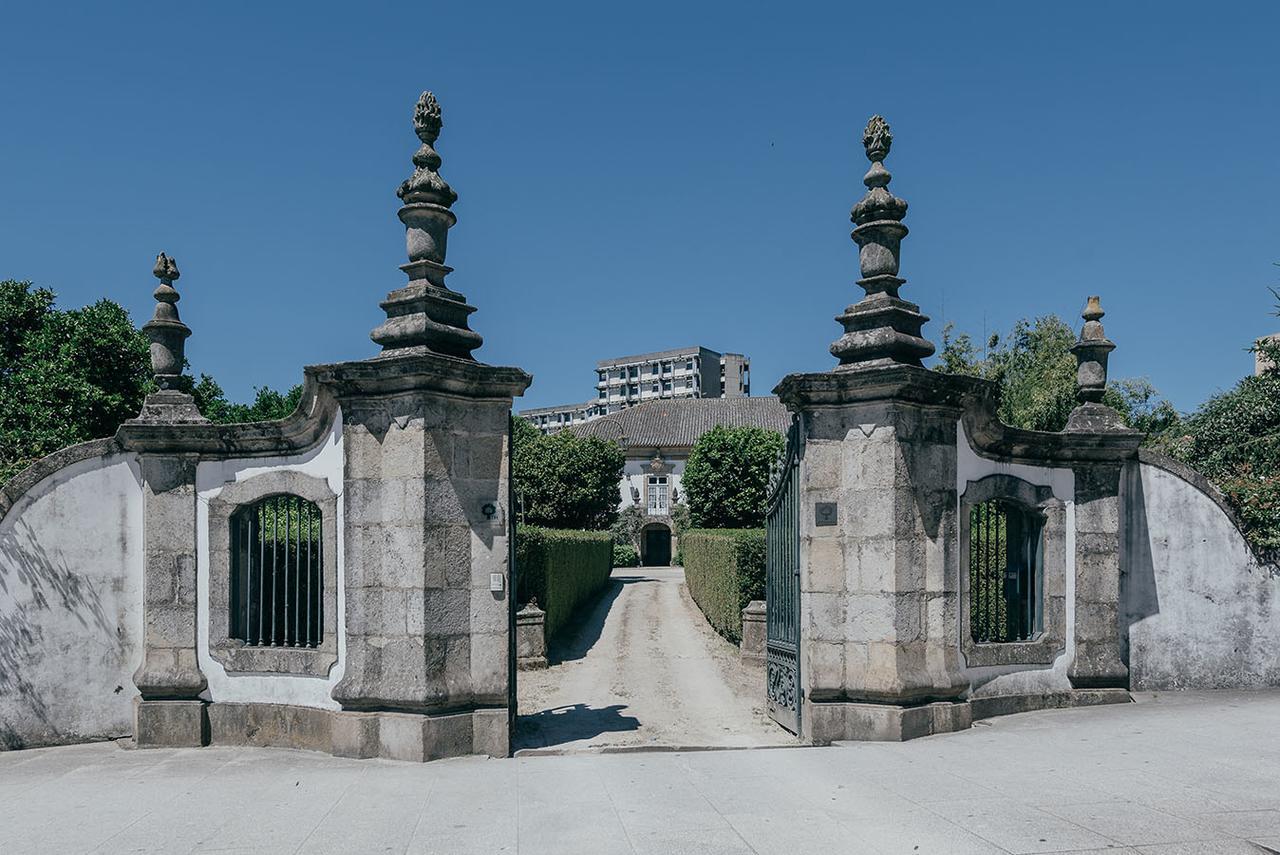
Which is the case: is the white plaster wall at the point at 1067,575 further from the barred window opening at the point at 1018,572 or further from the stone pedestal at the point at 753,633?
the stone pedestal at the point at 753,633

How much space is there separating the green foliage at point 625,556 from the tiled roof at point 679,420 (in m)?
7.52

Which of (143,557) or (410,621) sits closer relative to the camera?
(410,621)

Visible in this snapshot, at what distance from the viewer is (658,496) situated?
52.3m

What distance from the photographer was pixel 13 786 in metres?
6.71

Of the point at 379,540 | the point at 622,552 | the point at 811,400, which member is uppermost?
the point at 811,400

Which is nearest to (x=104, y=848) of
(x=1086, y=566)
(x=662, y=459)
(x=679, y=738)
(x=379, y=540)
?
(x=379, y=540)

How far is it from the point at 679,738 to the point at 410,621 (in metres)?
3.29

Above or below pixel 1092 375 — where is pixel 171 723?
below

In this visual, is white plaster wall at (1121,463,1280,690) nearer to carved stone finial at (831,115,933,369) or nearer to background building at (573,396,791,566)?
carved stone finial at (831,115,933,369)

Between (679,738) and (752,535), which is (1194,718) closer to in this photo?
(679,738)

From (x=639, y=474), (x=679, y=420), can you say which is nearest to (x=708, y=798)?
(x=639, y=474)

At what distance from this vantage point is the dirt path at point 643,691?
8805mm

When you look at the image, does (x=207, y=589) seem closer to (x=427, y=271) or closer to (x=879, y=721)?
(x=427, y=271)

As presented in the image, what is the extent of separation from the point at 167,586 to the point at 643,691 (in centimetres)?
636
